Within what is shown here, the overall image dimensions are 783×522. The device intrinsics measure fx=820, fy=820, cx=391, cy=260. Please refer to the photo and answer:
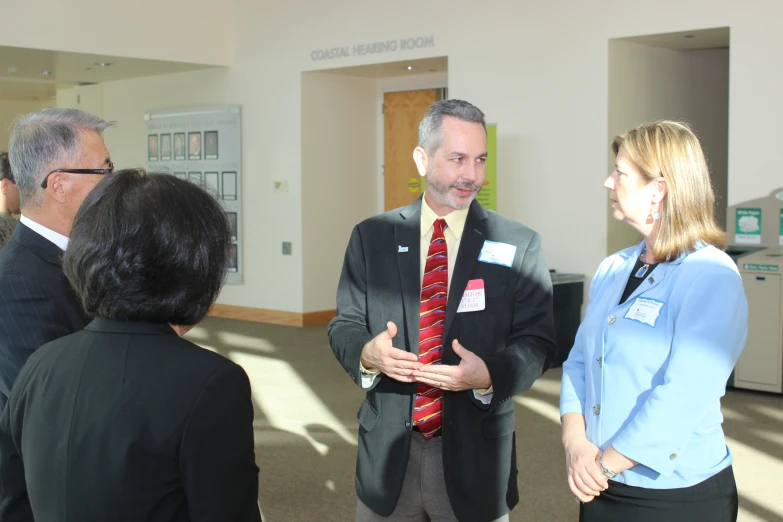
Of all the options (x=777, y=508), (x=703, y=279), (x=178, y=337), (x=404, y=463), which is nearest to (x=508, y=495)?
(x=404, y=463)

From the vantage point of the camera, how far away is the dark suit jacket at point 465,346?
2.35 metres

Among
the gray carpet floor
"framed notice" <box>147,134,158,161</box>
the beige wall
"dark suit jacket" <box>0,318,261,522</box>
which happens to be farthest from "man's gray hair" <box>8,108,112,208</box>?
"framed notice" <box>147,134,158,161</box>

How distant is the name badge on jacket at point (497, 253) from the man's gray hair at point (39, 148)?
119 centimetres

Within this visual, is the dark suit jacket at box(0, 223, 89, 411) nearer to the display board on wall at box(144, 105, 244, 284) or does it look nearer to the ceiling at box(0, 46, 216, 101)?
the ceiling at box(0, 46, 216, 101)

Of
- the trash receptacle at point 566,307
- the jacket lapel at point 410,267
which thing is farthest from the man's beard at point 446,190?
the trash receptacle at point 566,307

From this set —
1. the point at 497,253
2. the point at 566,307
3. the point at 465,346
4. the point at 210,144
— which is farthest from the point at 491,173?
the point at 465,346

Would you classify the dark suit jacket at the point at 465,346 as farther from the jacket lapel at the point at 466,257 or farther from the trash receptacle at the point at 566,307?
the trash receptacle at the point at 566,307

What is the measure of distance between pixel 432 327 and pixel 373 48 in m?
7.98

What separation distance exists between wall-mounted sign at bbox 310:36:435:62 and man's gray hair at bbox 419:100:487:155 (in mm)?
7034

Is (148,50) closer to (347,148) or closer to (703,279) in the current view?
(347,148)

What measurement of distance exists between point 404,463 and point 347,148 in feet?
30.2

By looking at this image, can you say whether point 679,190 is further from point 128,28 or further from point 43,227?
point 128,28

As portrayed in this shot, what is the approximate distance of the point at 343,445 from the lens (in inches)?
222

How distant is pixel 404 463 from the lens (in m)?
2.38
